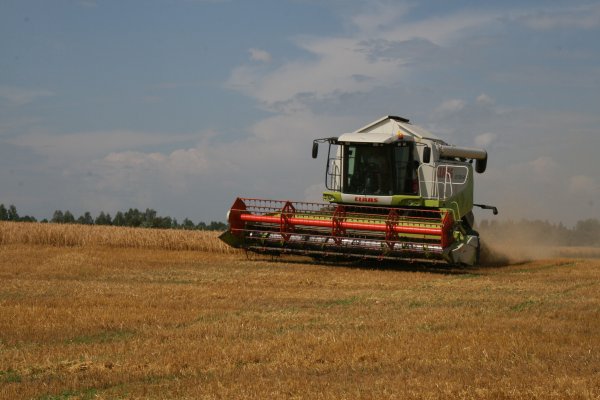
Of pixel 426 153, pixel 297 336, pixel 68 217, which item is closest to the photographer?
pixel 297 336

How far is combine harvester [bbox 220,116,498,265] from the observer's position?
18250 mm

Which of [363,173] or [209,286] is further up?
[363,173]

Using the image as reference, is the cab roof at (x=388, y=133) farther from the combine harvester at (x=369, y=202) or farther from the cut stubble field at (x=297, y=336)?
the cut stubble field at (x=297, y=336)

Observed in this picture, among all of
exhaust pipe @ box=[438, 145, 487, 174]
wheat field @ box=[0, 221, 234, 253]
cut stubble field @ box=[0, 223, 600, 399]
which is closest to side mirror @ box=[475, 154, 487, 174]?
exhaust pipe @ box=[438, 145, 487, 174]

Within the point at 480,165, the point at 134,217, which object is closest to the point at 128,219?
the point at 134,217

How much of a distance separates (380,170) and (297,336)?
11352 millimetres

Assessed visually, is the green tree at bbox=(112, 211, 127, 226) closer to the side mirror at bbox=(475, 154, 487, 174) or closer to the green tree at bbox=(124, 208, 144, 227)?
the green tree at bbox=(124, 208, 144, 227)

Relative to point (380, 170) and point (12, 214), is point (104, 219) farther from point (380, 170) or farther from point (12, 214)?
point (380, 170)

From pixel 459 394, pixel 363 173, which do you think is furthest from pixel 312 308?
pixel 363 173

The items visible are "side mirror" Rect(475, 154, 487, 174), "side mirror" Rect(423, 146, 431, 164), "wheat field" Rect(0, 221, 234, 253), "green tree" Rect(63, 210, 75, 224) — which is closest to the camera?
"side mirror" Rect(423, 146, 431, 164)

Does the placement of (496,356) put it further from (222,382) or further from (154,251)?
(154,251)

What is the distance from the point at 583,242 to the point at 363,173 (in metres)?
16.1

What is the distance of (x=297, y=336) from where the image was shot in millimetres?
8695

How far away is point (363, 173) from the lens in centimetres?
1983
